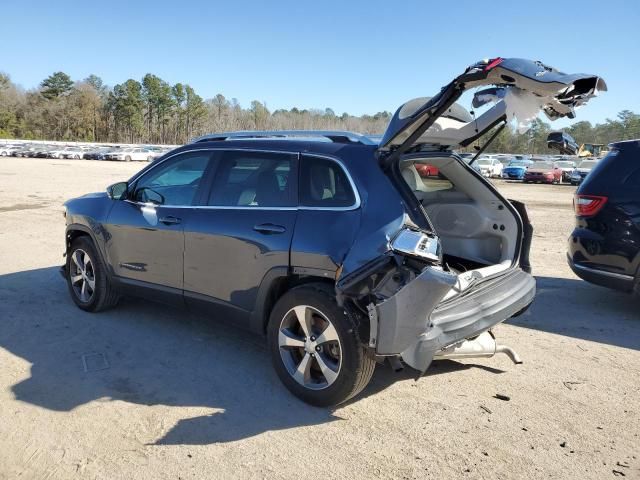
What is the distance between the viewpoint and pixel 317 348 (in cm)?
359

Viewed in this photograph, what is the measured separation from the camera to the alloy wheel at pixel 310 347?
3.52 m

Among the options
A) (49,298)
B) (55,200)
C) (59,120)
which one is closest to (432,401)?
(49,298)

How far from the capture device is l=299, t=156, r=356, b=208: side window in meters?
3.62

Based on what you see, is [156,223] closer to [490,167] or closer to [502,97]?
[502,97]

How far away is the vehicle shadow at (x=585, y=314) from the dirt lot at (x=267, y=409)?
4cm

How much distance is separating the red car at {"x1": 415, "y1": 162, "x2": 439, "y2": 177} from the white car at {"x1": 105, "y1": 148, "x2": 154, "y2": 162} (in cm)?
6081

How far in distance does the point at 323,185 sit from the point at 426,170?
116 cm

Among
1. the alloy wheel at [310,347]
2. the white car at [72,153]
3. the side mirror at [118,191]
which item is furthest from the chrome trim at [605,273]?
the white car at [72,153]

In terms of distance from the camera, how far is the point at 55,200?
16.0m

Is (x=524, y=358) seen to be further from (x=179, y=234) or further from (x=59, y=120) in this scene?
(x=59, y=120)

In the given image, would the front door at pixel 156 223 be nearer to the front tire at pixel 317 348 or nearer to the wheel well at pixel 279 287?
the wheel well at pixel 279 287

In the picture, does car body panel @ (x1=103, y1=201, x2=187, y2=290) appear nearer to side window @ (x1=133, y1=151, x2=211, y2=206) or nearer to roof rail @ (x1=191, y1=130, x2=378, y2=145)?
side window @ (x1=133, y1=151, x2=211, y2=206)

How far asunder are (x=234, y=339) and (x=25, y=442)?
1.95m

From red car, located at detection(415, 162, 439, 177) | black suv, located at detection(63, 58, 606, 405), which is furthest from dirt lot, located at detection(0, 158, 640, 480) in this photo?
red car, located at detection(415, 162, 439, 177)
